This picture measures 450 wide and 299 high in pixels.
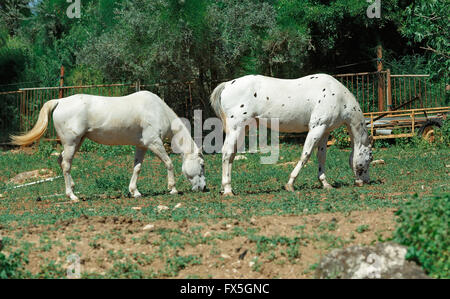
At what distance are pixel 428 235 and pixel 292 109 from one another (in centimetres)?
551

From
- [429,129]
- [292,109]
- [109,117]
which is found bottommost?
[429,129]

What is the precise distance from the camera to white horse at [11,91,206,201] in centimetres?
1181

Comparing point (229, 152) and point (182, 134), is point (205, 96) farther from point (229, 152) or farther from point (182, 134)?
point (229, 152)

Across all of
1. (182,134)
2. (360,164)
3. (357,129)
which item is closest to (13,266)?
(182,134)

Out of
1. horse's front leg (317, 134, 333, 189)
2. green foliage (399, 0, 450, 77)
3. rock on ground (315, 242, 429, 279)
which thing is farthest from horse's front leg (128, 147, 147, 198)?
rock on ground (315, 242, 429, 279)

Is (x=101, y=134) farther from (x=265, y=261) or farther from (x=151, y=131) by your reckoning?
(x=265, y=261)

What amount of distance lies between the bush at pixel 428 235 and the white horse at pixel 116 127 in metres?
6.12

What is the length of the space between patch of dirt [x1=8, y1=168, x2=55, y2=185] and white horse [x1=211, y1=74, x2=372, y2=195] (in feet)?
20.4

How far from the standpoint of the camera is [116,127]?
39.3 ft

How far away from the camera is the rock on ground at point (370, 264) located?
623 centimetres

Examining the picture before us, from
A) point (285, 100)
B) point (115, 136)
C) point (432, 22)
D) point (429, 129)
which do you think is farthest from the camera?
point (429, 129)

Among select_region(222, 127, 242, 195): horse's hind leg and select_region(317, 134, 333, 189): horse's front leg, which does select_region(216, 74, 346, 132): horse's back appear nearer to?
select_region(222, 127, 242, 195): horse's hind leg

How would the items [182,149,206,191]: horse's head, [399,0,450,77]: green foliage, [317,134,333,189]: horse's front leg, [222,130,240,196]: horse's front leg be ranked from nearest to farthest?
1. [222,130,240,196]: horse's front leg
2. [317,134,333,189]: horse's front leg
3. [182,149,206,191]: horse's head
4. [399,0,450,77]: green foliage
